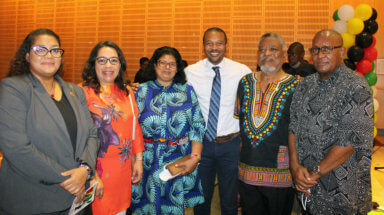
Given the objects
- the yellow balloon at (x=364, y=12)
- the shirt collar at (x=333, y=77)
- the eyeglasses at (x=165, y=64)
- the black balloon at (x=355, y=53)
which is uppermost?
the yellow balloon at (x=364, y=12)

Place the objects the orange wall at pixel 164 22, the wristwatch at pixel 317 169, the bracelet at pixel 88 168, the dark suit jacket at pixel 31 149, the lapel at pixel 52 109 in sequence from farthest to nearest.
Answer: the orange wall at pixel 164 22, the wristwatch at pixel 317 169, the bracelet at pixel 88 168, the lapel at pixel 52 109, the dark suit jacket at pixel 31 149

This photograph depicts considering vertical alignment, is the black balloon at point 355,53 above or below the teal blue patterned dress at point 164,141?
above

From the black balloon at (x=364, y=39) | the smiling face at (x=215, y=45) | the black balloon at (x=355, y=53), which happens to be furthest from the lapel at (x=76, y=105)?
the black balloon at (x=364, y=39)

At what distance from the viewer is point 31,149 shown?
1483 millimetres

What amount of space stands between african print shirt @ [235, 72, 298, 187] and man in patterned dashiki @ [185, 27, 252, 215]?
0.92 ft

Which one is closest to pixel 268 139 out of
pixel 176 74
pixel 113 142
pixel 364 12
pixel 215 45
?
pixel 176 74

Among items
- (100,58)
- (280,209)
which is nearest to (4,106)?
(100,58)

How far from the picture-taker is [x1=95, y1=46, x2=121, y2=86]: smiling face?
2.12 meters

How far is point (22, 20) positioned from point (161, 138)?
9.59 m

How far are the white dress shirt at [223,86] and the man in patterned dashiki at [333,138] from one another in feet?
2.34

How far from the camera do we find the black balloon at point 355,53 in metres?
5.34

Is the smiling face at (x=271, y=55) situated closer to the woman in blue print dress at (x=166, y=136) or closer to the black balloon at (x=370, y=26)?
the woman in blue print dress at (x=166, y=136)

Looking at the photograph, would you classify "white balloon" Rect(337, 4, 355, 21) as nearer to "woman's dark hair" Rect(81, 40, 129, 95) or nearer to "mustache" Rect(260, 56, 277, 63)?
"mustache" Rect(260, 56, 277, 63)

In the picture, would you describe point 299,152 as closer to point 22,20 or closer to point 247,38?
point 247,38
